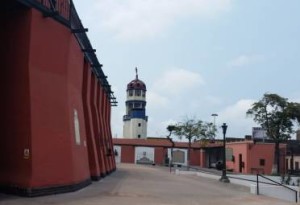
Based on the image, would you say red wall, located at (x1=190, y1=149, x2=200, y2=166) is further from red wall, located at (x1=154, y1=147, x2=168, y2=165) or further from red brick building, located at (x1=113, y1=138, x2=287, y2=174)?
red wall, located at (x1=154, y1=147, x2=168, y2=165)

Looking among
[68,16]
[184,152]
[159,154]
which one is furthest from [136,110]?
[68,16]

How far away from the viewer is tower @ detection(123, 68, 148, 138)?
99625mm

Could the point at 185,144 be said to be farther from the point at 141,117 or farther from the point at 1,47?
the point at 1,47

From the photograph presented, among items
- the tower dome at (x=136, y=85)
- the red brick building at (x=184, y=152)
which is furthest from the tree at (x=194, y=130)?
the tower dome at (x=136, y=85)

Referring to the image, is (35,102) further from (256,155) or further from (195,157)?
(195,157)

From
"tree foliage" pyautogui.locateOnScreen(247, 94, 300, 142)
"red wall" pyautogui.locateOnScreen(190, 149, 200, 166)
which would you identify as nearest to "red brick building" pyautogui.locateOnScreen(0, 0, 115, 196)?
"tree foliage" pyautogui.locateOnScreen(247, 94, 300, 142)

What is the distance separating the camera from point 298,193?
72.8 feet

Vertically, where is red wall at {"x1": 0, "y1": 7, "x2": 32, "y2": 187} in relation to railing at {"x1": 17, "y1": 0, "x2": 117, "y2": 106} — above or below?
below

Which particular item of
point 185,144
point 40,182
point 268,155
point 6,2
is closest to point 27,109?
point 40,182

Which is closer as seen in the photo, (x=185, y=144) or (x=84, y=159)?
(x=84, y=159)

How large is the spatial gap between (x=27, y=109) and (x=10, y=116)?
705mm

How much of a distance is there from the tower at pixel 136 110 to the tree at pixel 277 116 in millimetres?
49267

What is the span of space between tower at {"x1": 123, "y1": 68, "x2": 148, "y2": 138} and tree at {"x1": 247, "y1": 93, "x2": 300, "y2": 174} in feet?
162

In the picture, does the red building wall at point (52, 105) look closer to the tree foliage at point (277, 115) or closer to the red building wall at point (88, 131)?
the red building wall at point (88, 131)
